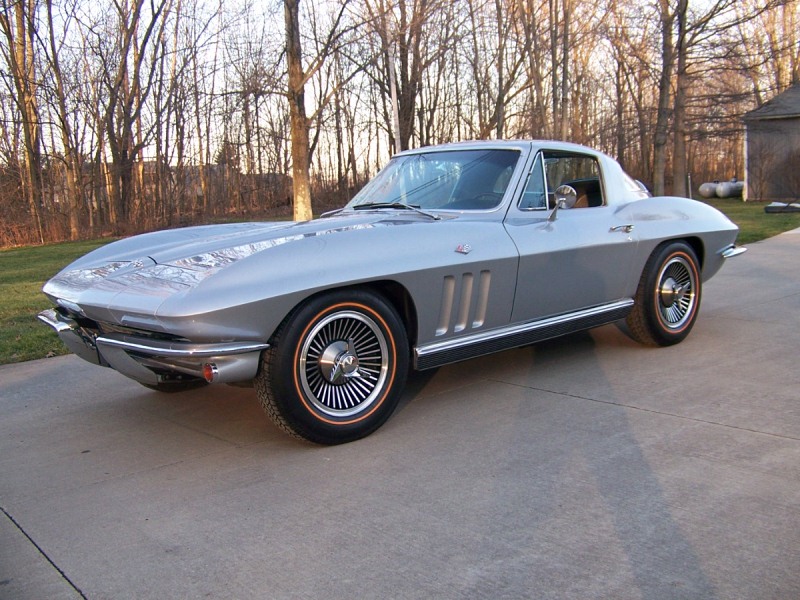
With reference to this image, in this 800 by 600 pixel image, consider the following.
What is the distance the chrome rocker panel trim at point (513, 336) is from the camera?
13.4 feet

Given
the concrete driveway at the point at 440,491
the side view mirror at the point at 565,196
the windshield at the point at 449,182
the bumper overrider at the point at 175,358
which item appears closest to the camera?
the concrete driveway at the point at 440,491

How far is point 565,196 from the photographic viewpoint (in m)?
4.68

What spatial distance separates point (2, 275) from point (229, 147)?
846 inches

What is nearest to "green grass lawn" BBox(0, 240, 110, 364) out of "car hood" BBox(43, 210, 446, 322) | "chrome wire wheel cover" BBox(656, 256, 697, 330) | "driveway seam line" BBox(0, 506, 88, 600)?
"car hood" BBox(43, 210, 446, 322)

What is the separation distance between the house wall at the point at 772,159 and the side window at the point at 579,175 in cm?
2723

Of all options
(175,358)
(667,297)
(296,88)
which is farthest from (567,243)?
(296,88)

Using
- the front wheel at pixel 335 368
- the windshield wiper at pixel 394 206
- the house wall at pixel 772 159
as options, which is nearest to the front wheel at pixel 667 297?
the windshield wiper at pixel 394 206

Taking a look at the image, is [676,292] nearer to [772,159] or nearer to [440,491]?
[440,491]

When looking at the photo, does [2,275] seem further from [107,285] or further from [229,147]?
[229,147]

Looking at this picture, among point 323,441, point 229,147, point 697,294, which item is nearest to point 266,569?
point 323,441

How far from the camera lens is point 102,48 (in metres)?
26.2

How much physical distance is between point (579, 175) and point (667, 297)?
115 centimetres

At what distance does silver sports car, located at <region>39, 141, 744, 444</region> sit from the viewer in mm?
3428

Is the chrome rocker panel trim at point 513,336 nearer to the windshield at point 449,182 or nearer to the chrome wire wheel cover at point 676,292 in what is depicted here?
the chrome wire wheel cover at point 676,292
